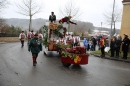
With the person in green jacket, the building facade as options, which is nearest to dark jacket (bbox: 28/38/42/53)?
the person in green jacket

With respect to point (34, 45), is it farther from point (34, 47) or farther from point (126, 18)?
point (126, 18)

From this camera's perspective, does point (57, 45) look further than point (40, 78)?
Yes

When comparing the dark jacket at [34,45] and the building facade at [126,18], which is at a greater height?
the building facade at [126,18]

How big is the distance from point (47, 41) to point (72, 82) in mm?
7701

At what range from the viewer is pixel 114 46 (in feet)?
52.9

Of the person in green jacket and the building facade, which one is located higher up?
the building facade

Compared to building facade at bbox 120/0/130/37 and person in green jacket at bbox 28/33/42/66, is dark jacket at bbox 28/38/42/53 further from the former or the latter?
building facade at bbox 120/0/130/37

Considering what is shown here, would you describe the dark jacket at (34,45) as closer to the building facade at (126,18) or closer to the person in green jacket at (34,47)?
Answer: the person in green jacket at (34,47)

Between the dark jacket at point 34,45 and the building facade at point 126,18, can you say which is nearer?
the dark jacket at point 34,45

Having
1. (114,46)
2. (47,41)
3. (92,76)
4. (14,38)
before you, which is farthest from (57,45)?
(14,38)

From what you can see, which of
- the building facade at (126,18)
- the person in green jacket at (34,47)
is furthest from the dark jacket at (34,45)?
the building facade at (126,18)

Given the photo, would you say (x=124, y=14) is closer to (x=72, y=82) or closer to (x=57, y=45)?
(x=57, y=45)

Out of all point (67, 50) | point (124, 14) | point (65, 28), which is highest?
point (124, 14)

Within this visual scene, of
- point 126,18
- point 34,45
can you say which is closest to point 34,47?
point 34,45
